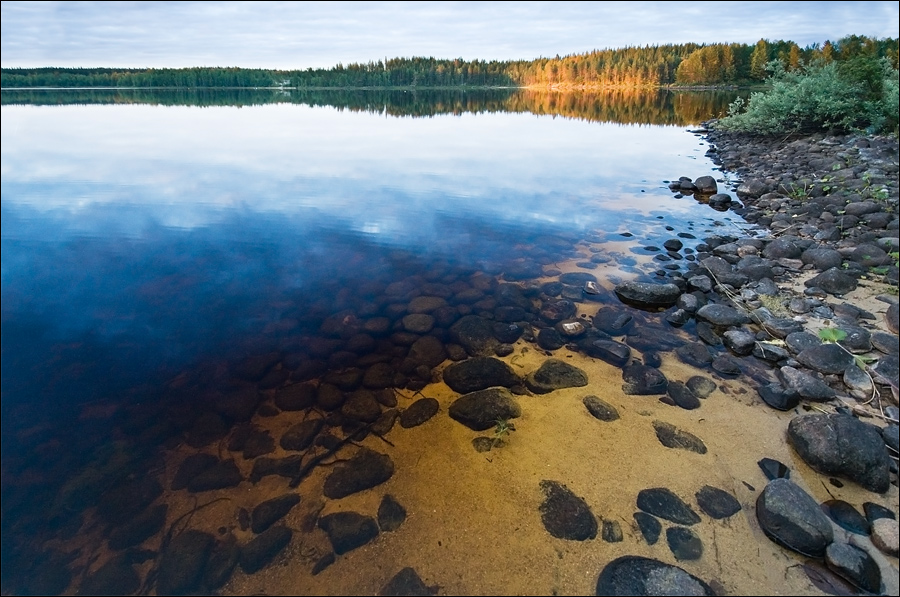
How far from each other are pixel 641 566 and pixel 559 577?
657mm

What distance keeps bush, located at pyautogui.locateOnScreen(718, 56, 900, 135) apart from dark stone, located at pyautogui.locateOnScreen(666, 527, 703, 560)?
16018 mm

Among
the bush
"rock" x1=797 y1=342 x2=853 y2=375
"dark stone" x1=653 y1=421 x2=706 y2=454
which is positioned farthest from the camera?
the bush

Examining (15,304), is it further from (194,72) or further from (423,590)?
(194,72)

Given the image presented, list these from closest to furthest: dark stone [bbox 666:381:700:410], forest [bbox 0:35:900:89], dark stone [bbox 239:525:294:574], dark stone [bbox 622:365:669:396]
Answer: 1. dark stone [bbox 239:525:294:574]
2. dark stone [bbox 666:381:700:410]
3. dark stone [bbox 622:365:669:396]
4. forest [bbox 0:35:900:89]

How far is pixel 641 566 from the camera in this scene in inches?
139

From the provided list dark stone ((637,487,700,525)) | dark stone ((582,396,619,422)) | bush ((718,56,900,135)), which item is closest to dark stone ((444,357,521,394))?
dark stone ((582,396,619,422))

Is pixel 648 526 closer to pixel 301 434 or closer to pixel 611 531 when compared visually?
pixel 611 531

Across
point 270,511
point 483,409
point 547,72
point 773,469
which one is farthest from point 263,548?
point 547,72

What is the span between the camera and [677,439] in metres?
4.90

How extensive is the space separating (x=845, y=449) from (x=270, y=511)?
5.51 m

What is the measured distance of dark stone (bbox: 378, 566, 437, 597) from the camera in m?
3.44

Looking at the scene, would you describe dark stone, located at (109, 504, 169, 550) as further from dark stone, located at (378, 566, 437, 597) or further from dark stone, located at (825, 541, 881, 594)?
dark stone, located at (825, 541, 881, 594)

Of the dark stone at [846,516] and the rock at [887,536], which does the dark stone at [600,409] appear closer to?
the dark stone at [846,516]

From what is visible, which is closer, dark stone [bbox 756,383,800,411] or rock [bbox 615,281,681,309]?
dark stone [bbox 756,383,800,411]
